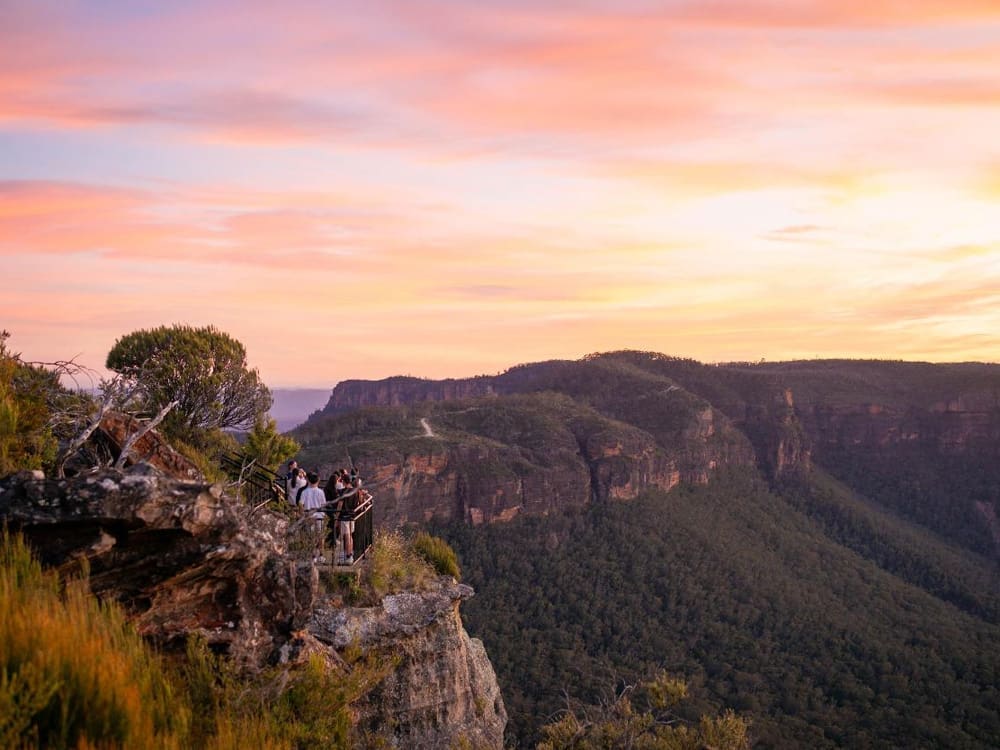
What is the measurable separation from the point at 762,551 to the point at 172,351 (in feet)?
226

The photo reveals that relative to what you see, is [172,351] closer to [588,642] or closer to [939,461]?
Result: [588,642]

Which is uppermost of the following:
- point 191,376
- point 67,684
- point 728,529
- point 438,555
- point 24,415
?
point 191,376

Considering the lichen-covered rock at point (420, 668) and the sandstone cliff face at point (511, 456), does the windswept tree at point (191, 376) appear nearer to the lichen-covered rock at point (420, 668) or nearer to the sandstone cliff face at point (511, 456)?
the lichen-covered rock at point (420, 668)

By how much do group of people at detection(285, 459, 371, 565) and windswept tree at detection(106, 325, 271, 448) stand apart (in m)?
3.33

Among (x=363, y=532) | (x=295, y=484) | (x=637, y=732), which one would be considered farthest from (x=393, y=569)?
(x=637, y=732)

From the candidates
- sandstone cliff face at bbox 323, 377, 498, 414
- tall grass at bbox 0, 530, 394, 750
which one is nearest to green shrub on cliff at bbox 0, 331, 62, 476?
tall grass at bbox 0, 530, 394, 750

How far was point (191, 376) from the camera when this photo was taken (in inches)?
613

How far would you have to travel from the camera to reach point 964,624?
60062 mm

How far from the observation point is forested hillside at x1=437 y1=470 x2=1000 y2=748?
3978cm

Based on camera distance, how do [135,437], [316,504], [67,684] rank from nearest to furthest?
1. [67,684]
2. [135,437]
3. [316,504]

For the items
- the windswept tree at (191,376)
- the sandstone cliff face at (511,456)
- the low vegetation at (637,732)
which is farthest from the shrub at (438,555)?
the sandstone cliff face at (511,456)

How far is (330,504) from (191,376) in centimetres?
605

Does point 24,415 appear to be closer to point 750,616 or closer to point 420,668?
point 420,668

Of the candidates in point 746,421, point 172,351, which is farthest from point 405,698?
point 746,421
